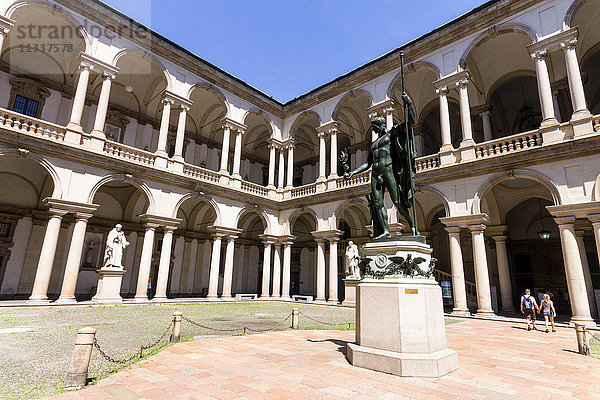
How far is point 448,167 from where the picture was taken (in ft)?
48.4

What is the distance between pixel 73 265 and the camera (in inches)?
517

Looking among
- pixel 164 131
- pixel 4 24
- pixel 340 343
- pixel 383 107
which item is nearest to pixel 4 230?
pixel 164 131

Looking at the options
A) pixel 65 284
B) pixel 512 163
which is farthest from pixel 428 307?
pixel 65 284

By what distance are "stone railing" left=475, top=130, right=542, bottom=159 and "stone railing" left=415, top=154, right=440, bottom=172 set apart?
1823mm

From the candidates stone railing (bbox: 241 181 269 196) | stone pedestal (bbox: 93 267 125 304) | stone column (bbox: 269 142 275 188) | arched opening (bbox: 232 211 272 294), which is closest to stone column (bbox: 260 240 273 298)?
stone railing (bbox: 241 181 269 196)

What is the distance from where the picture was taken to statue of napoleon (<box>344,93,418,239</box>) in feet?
19.2

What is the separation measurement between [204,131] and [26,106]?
406 inches

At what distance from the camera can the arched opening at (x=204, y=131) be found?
22641 millimetres

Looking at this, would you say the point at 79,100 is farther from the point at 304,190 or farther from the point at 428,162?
the point at 428,162

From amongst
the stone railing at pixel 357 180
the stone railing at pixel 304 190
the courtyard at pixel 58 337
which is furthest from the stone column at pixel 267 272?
the courtyard at pixel 58 337

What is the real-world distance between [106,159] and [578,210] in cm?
1929

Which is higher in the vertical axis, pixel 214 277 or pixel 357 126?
pixel 357 126

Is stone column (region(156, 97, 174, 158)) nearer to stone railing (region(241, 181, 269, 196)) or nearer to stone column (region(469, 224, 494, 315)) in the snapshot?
stone railing (region(241, 181, 269, 196))

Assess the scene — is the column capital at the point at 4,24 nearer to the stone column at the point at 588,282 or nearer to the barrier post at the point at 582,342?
the barrier post at the point at 582,342
